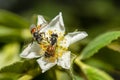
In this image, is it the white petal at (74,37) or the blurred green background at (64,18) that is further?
the blurred green background at (64,18)

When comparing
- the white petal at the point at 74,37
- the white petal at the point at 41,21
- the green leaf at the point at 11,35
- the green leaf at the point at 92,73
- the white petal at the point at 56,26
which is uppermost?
the green leaf at the point at 11,35

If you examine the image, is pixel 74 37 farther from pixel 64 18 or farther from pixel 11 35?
pixel 64 18

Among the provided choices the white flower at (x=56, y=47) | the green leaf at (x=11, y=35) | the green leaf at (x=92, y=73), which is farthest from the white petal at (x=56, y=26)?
the green leaf at (x=11, y=35)

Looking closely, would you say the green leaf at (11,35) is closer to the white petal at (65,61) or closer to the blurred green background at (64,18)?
the blurred green background at (64,18)

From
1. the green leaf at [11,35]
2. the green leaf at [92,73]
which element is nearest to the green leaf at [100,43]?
the green leaf at [92,73]

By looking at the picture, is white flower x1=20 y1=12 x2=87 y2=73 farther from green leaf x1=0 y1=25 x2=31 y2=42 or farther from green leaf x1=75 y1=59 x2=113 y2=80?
green leaf x1=0 y1=25 x2=31 y2=42

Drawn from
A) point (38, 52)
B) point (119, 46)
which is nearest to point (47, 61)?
point (38, 52)

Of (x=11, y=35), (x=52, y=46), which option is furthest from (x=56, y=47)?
(x=11, y=35)

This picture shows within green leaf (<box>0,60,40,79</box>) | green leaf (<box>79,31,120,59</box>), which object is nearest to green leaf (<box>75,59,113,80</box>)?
green leaf (<box>79,31,120,59</box>)

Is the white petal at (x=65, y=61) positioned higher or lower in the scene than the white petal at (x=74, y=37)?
lower
